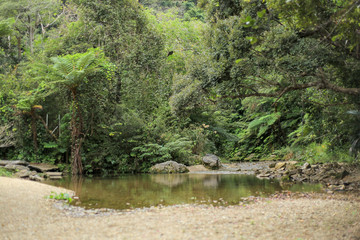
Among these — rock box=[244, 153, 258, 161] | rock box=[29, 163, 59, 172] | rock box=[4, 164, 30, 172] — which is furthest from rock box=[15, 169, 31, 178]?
rock box=[244, 153, 258, 161]

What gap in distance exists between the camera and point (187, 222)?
3973 mm

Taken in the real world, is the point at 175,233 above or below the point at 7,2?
below

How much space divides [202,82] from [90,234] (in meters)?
4.37

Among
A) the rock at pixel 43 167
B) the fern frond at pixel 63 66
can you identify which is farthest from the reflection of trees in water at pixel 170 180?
the fern frond at pixel 63 66

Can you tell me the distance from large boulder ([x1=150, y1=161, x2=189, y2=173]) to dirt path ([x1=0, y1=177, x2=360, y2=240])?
741 centimetres

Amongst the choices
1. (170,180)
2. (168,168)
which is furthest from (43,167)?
(170,180)

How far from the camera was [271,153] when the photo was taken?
17688 millimetres

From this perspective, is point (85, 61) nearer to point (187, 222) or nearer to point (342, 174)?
point (187, 222)

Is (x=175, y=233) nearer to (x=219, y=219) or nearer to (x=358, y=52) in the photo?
(x=219, y=219)

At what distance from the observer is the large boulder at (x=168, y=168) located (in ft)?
41.4

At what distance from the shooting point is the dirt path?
11.4ft

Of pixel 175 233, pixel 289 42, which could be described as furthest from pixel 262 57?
pixel 175 233

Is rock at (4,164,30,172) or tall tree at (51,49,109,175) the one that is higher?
tall tree at (51,49,109,175)

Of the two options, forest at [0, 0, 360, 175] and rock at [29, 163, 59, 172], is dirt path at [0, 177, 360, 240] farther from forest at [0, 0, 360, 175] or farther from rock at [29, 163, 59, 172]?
rock at [29, 163, 59, 172]
